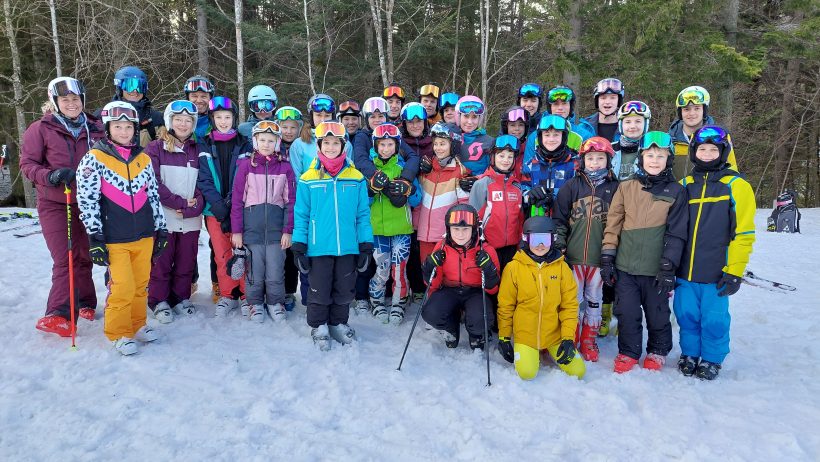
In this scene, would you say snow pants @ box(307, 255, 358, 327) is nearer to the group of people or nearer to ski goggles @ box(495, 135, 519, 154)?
the group of people

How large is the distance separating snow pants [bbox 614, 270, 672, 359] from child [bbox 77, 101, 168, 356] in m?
4.36

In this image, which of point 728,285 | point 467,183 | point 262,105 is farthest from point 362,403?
point 262,105

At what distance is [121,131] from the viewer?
4242 millimetres

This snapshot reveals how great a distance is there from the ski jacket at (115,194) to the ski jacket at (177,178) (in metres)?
0.58

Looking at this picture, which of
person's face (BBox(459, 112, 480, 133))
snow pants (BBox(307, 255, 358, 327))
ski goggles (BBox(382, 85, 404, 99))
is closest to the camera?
snow pants (BBox(307, 255, 358, 327))

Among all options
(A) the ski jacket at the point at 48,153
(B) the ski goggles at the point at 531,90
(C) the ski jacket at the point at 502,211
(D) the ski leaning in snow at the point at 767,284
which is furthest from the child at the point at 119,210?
(D) the ski leaning in snow at the point at 767,284

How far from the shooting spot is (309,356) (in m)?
4.52

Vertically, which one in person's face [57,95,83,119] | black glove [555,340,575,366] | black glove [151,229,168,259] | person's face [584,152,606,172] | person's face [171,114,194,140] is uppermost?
person's face [57,95,83,119]

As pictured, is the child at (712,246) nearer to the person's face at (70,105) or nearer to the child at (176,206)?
the child at (176,206)

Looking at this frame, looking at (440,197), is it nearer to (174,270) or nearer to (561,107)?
(561,107)

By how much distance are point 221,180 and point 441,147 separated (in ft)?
8.10

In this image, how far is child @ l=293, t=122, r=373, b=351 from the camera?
184 inches

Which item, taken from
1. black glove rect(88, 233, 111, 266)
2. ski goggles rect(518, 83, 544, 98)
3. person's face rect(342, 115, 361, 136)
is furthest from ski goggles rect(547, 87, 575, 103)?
black glove rect(88, 233, 111, 266)

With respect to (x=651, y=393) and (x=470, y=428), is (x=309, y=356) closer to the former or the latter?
(x=470, y=428)
